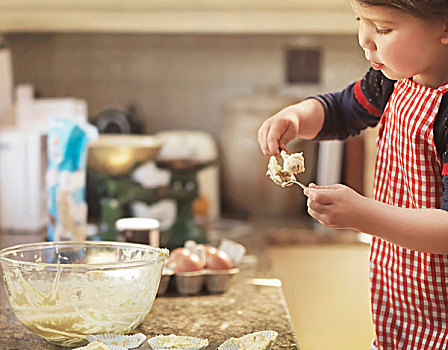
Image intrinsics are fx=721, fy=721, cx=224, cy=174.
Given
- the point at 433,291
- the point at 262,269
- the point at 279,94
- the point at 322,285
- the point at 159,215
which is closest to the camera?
the point at 433,291

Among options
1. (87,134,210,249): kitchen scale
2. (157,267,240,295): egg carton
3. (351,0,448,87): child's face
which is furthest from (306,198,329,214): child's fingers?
(87,134,210,249): kitchen scale

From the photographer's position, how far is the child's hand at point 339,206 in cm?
73

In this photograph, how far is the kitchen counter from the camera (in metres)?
0.95

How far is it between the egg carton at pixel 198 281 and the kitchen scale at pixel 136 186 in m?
0.46

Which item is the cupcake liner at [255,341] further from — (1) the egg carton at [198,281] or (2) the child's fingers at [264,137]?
(1) the egg carton at [198,281]

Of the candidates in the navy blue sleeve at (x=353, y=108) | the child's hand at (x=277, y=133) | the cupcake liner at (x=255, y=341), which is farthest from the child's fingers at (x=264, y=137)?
the cupcake liner at (x=255, y=341)

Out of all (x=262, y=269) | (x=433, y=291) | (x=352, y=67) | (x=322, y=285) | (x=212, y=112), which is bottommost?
(x=322, y=285)

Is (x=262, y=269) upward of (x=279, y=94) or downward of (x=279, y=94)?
downward

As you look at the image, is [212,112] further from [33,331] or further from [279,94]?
[33,331]

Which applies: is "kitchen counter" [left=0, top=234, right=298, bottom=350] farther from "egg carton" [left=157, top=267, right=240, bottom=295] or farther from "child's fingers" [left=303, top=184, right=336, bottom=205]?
"child's fingers" [left=303, top=184, right=336, bottom=205]

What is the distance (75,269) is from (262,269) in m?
0.64

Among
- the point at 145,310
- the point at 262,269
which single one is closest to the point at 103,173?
the point at 262,269

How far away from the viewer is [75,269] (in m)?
0.90

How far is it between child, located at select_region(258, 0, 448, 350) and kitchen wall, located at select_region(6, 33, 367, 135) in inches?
59.4
